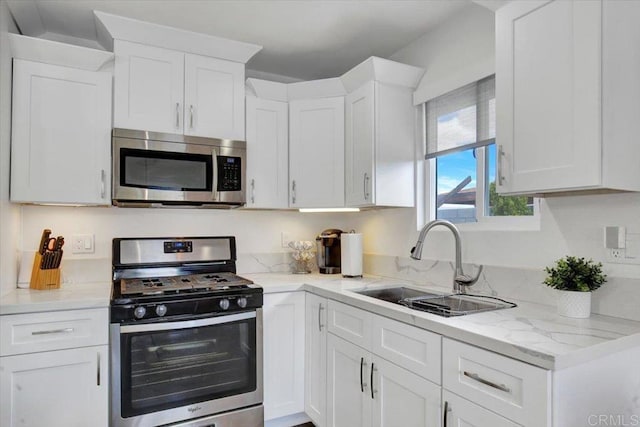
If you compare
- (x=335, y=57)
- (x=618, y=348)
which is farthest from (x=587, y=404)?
(x=335, y=57)

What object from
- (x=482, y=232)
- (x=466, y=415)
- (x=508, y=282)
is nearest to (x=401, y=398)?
(x=466, y=415)

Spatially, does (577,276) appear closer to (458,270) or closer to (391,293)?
(458,270)

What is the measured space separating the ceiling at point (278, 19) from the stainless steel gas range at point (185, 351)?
1.34m

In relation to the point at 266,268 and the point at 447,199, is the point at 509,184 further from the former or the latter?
the point at 266,268

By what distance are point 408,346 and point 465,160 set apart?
1210 mm

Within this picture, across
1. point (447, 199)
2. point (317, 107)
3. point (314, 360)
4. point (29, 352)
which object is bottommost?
point (314, 360)

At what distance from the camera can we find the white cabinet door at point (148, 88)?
7.36ft

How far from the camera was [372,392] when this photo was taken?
1.81 m

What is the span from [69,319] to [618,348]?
220 cm

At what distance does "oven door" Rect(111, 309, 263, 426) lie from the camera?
192 cm

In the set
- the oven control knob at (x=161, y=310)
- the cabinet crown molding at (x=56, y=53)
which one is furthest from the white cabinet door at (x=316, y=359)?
the cabinet crown molding at (x=56, y=53)

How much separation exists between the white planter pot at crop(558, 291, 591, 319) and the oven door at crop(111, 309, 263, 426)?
151 cm

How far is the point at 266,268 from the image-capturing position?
2.94m

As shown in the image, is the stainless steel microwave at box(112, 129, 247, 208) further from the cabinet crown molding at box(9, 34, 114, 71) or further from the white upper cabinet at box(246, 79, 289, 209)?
the cabinet crown molding at box(9, 34, 114, 71)
